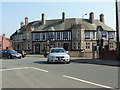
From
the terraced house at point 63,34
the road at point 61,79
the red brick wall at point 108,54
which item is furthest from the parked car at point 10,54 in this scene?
the terraced house at point 63,34

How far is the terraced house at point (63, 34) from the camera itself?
194 ft

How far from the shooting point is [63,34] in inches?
2382

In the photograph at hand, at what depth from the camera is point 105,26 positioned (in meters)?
63.6

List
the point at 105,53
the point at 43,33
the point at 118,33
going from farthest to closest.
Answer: the point at 43,33 → the point at 105,53 → the point at 118,33

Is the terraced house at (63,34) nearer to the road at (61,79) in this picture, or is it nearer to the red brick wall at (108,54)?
the red brick wall at (108,54)

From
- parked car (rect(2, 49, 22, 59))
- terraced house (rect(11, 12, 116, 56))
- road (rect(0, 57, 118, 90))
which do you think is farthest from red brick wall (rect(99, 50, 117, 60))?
terraced house (rect(11, 12, 116, 56))

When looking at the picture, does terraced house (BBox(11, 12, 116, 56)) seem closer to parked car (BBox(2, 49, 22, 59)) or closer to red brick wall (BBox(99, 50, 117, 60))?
parked car (BBox(2, 49, 22, 59))

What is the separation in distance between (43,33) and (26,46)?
6609 millimetres

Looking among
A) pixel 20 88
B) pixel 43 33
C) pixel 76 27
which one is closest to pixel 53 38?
pixel 43 33

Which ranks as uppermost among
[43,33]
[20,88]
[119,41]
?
[43,33]

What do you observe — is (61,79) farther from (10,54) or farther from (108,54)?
(10,54)

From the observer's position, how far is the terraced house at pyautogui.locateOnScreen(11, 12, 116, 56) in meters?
59.2

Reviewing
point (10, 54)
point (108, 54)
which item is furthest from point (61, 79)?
point (10, 54)

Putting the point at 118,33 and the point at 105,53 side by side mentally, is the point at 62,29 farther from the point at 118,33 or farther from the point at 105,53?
the point at 118,33
